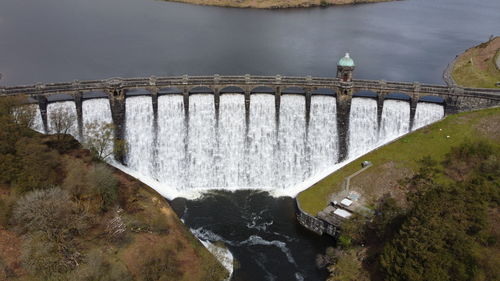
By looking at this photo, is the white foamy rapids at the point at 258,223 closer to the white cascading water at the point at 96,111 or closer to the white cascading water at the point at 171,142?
the white cascading water at the point at 171,142

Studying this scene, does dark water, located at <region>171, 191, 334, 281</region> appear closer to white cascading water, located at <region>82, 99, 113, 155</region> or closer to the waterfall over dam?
the waterfall over dam

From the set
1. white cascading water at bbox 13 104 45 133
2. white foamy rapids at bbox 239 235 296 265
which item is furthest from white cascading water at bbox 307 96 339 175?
white cascading water at bbox 13 104 45 133

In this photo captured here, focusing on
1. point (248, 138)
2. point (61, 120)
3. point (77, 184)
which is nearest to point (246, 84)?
point (248, 138)

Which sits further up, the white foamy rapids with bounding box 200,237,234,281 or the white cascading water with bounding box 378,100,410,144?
the white cascading water with bounding box 378,100,410,144

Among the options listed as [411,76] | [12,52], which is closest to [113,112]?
[12,52]

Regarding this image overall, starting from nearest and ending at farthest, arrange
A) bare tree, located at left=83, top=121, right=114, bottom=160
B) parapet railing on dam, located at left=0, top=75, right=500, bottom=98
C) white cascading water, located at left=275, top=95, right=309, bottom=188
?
bare tree, located at left=83, top=121, right=114, bottom=160 < parapet railing on dam, located at left=0, top=75, right=500, bottom=98 < white cascading water, located at left=275, top=95, right=309, bottom=188

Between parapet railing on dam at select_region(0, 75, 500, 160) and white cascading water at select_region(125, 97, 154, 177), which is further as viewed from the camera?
white cascading water at select_region(125, 97, 154, 177)

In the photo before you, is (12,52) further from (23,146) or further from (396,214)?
(396,214)

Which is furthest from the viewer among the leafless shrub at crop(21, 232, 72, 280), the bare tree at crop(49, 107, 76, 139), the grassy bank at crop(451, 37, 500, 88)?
the grassy bank at crop(451, 37, 500, 88)
